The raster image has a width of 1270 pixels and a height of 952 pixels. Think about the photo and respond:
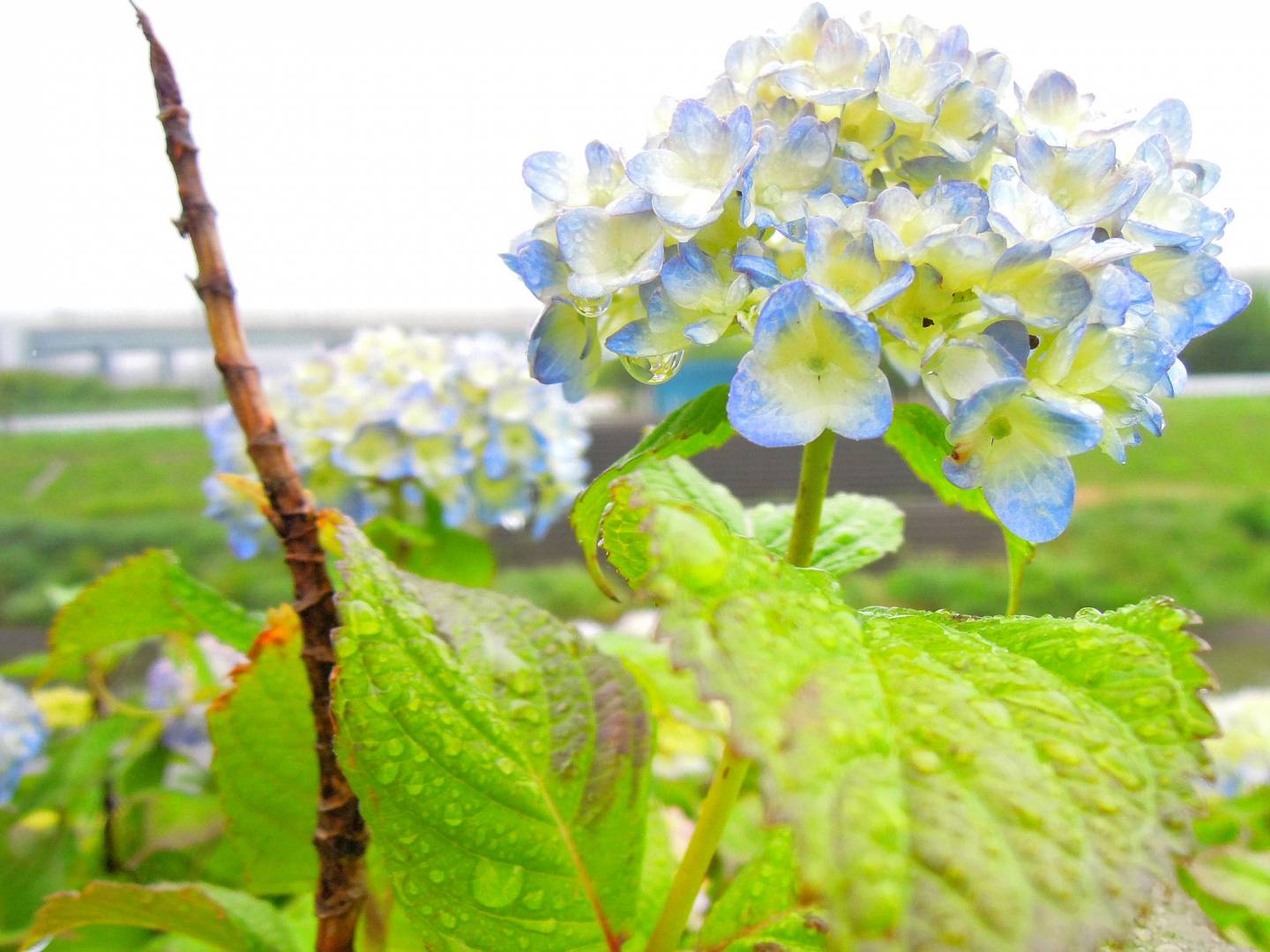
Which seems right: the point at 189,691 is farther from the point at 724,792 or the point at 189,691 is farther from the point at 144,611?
the point at 724,792

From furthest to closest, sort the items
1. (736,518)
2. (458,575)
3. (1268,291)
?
(1268,291)
(458,575)
(736,518)

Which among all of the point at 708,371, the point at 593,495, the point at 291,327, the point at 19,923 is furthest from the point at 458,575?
the point at 708,371

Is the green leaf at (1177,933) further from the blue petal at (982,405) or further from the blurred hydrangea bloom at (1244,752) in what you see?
the blurred hydrangea bloom at (1244,752)

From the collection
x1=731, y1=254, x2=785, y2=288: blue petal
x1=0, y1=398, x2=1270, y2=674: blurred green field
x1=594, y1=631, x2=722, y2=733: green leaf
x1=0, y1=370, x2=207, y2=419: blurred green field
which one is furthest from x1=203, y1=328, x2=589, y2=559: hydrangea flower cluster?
x1=0, y1=370, x2=207, y2=419: blurred green field

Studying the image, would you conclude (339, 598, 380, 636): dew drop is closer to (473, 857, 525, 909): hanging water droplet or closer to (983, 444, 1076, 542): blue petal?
(473, 857, 525, 909): hanging water droplet

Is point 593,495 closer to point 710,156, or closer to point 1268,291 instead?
point 710,156

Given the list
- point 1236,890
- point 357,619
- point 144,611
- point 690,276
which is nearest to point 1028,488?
point 690,276
